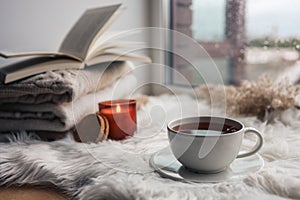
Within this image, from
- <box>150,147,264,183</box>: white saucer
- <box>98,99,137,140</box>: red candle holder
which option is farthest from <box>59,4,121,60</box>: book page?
<box>150,147,264,183</box>: white saucer

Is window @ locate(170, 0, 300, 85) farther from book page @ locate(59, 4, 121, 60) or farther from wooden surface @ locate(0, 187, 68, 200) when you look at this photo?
wooden surface @ locate(0, 187, 68, 200)

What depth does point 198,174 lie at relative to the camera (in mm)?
476

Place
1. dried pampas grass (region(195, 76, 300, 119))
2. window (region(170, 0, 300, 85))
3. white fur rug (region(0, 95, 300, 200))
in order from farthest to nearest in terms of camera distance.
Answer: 1. window (region(170, 0, 300, 85))
2. dried pampas grass (region(195, 76, 300, 119))
3. white fur rug (region(0, 95, 300, 200))

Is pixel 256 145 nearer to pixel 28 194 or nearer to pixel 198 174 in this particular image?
pixel 198 174

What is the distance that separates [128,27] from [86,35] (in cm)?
36

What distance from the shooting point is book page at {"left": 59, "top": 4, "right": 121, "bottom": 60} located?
697mm

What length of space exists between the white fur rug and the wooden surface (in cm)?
1

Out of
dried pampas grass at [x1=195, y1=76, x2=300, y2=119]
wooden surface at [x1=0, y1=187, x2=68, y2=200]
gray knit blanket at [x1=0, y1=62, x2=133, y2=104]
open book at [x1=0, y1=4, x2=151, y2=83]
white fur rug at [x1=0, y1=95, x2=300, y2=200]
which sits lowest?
wooden surface at [x1=0, y1=187, x2=68, y2=200]

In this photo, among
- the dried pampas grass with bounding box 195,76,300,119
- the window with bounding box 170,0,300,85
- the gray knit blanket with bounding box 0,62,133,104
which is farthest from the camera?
the window with bounding box 170,0,300,85

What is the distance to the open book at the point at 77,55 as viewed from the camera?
2.08 ft

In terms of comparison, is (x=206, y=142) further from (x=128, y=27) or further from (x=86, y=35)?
(x=128, y=27)

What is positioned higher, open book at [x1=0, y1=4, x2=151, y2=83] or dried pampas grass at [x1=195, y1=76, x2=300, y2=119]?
open book at [x1=0, y1=4, x2=151, y2=83]

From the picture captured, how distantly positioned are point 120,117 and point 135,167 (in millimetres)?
169

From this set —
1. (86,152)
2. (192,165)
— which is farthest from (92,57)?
(192,165)
